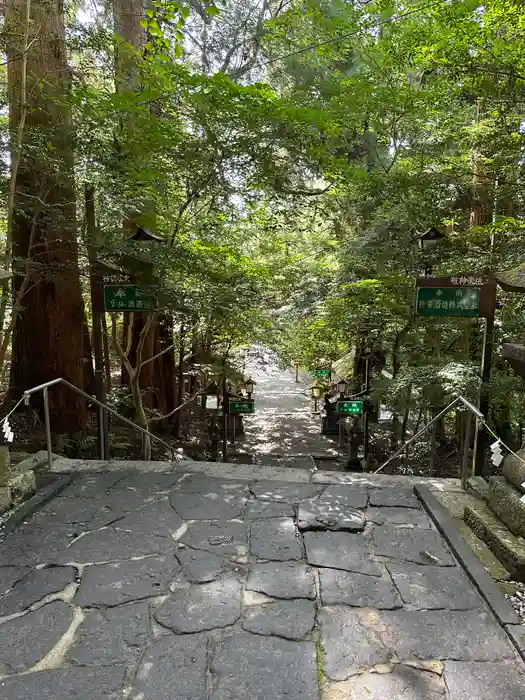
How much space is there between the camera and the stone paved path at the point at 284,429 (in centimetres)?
1260

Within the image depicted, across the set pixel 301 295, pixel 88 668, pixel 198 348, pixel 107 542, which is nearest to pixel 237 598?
pixel 88 668

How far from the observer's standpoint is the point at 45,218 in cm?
562

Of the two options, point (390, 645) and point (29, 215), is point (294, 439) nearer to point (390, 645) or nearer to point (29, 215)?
point (29, 215)

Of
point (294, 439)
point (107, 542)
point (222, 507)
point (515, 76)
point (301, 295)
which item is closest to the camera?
point (107, 542)

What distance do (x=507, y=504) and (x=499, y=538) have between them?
0.28 m

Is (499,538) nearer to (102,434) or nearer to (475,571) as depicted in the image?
(475,571)

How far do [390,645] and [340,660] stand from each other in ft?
0.95

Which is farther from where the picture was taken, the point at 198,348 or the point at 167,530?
the point at 198,348

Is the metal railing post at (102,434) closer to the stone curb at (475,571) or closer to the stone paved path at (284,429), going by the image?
the stone curb at (475,571)

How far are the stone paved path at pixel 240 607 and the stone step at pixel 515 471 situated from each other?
0.73 meters

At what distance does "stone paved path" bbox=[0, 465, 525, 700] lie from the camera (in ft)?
6.61

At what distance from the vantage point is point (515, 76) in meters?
5.31

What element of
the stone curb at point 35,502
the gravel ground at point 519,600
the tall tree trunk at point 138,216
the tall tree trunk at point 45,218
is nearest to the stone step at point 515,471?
the gravel ground at point 519,600

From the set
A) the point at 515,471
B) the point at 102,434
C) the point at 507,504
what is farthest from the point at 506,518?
the point at 102,434
